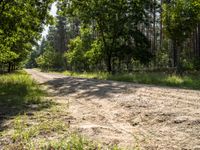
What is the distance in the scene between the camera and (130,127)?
655 centimetres

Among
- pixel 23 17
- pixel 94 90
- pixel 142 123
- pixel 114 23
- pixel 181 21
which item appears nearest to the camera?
pixel 142 123

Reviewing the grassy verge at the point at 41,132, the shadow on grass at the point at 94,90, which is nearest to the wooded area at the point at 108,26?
the shadow on grass at the point at 94,90

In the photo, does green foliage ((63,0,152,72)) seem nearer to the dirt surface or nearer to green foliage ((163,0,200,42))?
green foliage ((163,0,200,42))

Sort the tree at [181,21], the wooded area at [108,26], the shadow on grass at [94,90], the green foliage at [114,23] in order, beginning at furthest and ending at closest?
the green foliage at [114,23], the tree at [181,21], the wooded area at [108,26], the shadow on grass at [94,90]

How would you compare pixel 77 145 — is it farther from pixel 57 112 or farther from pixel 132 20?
pixel 132 20

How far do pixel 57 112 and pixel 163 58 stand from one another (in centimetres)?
4741

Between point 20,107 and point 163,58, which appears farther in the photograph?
point 163,58

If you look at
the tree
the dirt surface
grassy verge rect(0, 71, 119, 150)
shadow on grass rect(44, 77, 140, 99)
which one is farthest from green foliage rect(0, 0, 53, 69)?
the dirt surface

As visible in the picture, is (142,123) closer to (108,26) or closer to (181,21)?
(181,21)

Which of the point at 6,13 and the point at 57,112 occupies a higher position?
the point at 6,13

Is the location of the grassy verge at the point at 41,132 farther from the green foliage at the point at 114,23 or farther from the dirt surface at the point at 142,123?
the green foliage at the point at 114,23

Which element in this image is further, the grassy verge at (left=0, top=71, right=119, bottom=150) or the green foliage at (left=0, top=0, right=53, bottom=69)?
the green foliage at (left=0, top=0, right=53, bottom=69)

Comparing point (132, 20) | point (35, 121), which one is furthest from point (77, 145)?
point (132, 20)

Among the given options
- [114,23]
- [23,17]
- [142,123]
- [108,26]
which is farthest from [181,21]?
[142,123]
